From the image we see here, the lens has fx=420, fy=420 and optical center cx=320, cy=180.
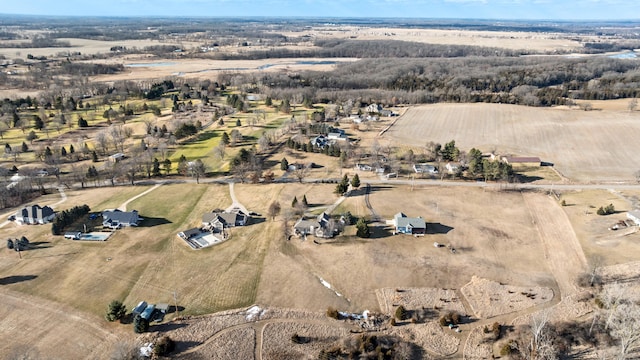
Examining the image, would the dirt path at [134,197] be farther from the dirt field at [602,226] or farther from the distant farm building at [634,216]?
the distant farm building at [634,216]

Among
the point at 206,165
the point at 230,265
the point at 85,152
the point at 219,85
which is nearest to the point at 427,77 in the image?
the point at 219,85

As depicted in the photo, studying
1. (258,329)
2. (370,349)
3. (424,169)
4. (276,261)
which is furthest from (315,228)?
(424,169)

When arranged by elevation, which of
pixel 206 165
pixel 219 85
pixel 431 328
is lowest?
pixel 431 328

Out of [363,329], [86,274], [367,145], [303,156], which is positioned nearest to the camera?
[363,329]

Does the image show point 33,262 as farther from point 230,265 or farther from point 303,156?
point 303,156

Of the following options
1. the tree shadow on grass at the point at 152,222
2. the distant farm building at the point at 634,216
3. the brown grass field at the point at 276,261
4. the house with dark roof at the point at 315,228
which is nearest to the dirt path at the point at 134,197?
the brown grass field at the point at 276,261

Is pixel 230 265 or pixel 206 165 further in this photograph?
pixel 206 165

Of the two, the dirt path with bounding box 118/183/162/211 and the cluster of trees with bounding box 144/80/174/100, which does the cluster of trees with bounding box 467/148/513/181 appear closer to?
the dirt path with bounding box 118/183/162/211
